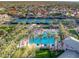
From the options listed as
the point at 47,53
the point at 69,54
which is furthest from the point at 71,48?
the point at 47,53

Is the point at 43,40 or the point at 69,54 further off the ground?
the point at 43,40

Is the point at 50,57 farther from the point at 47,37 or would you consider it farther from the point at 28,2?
the point at 28,2

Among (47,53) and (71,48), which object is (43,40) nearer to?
(47,53)

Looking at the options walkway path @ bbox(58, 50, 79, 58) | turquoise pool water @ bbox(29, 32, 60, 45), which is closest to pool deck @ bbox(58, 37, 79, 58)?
walkway path @ bbox(58, 50, 79, 58)

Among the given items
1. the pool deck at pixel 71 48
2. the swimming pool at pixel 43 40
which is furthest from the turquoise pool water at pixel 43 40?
the pool deck at pixel 71 48

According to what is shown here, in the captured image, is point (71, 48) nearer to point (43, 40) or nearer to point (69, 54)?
point (69, 54)

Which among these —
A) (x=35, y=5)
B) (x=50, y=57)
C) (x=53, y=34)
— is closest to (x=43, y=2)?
(x=35, y=5)

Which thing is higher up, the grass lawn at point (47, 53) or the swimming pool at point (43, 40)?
the swimming pool at point (43, 40)

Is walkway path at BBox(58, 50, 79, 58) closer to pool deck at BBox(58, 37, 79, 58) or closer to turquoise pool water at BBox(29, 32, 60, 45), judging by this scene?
pool deck at BBox(58, 37, 79, 58)

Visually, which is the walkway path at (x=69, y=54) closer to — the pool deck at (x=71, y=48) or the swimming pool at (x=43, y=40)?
the pool deck at (x=71, y=48)
